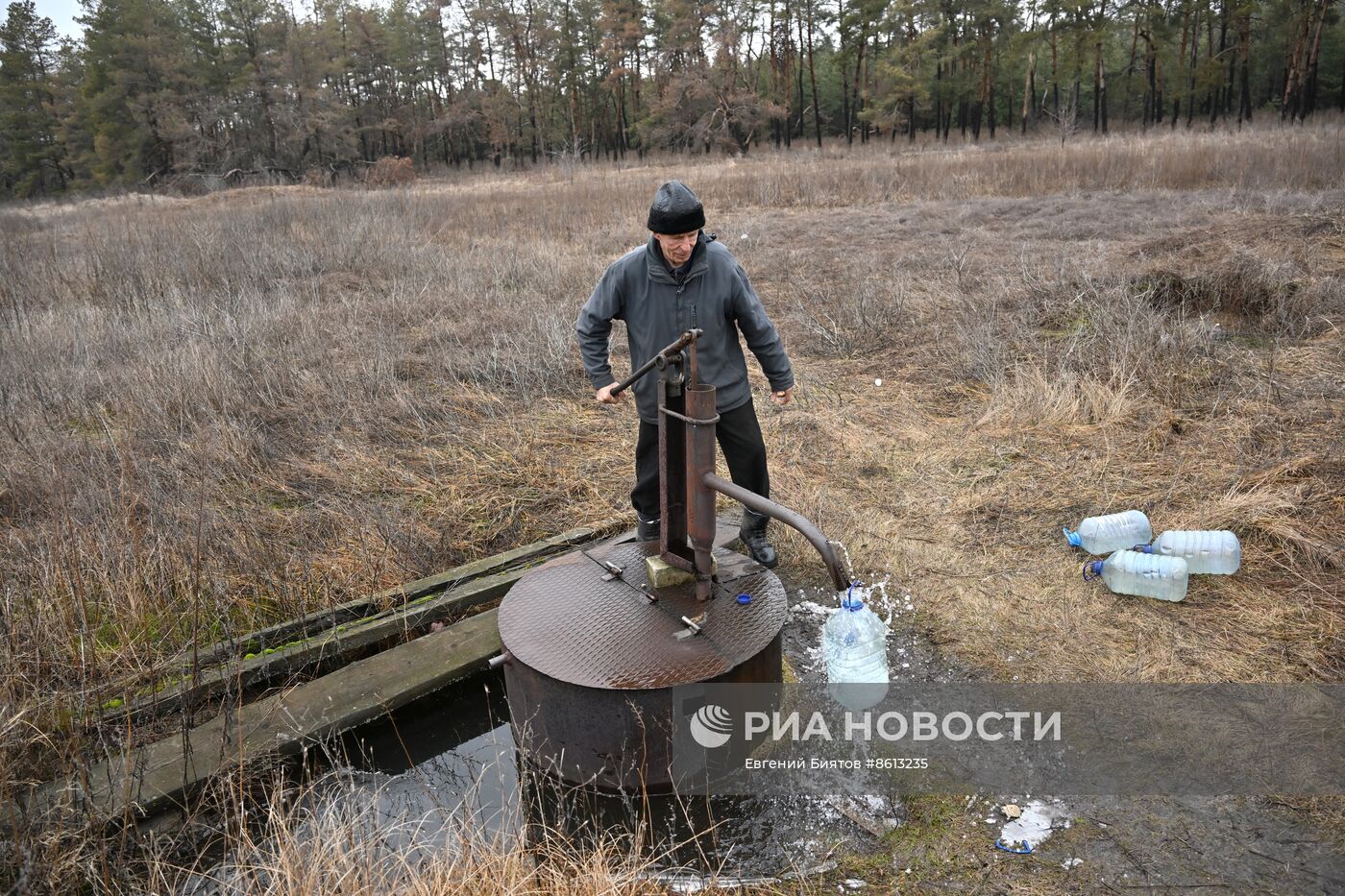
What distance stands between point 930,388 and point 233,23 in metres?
50.3

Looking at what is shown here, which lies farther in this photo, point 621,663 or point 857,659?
point 857,659

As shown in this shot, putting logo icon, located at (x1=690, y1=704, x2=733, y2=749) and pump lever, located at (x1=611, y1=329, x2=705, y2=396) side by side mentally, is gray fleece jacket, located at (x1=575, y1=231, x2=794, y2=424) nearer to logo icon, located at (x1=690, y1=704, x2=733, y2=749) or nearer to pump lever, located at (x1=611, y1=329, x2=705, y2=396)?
pump lever, located at (x1=611, y1=329, x2=705, y2=396)

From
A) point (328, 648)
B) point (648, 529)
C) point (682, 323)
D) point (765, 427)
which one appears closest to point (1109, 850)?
point (648, 529)

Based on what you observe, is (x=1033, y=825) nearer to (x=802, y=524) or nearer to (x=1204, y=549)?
(x=802, y=524)

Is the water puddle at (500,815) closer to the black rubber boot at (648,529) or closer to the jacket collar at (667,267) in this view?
the black rubber boot at (648,529)

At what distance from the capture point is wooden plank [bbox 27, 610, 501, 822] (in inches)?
94.6

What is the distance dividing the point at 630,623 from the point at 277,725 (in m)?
1.36

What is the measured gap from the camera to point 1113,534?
3883 millimetres

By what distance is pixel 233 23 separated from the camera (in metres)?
42.8

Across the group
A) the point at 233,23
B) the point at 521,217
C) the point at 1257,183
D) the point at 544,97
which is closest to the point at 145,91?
the point at 233,23

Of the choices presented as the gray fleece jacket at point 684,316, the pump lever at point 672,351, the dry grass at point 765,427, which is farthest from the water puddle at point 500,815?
the gray fleece jacket at point 684,316

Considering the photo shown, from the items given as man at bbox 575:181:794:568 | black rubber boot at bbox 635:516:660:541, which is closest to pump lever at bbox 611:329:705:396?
man at bbox 575:181:794:568

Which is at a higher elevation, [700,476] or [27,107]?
[27,107]

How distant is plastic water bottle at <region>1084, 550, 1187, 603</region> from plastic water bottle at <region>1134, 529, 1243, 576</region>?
0.41ft
